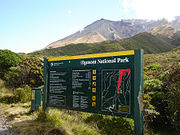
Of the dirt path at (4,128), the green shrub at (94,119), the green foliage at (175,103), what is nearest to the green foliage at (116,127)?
the green shrub at (94,119)

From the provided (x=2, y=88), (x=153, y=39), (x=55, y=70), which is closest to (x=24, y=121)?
(x=55, y=70)

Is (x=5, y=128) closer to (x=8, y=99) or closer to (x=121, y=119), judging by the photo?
(x=121, y=119)

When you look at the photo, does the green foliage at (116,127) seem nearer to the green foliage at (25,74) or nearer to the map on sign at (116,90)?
the map on sign at (116,90)

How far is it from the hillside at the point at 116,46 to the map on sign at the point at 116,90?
117 m

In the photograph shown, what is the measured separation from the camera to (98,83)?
5066 millimetres

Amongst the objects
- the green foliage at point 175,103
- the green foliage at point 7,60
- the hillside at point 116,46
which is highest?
the hillside at point 116,46

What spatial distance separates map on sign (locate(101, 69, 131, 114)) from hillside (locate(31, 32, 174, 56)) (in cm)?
Answer: 11741

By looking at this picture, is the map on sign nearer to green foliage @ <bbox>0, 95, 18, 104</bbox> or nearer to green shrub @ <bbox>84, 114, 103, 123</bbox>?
green shrub @ <bbox>84, 114, 103, 123</bbox>

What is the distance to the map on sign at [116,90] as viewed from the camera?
4.47 meters

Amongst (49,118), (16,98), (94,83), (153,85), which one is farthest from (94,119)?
(16,98)

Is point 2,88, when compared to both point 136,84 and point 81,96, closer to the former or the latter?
point 81,96

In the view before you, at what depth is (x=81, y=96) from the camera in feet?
17.7

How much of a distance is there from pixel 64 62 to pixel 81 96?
1.49 metres

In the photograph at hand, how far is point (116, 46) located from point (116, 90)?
127 metres
